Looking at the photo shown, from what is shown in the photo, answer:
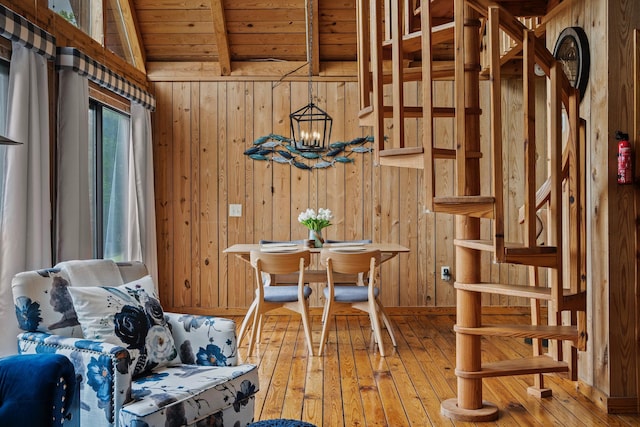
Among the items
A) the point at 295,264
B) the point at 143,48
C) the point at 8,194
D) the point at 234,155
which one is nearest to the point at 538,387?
the point at 295,264

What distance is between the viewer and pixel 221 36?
570 centimetres

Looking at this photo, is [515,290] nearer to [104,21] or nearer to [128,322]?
[128,322]

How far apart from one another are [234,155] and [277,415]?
11.4 ft

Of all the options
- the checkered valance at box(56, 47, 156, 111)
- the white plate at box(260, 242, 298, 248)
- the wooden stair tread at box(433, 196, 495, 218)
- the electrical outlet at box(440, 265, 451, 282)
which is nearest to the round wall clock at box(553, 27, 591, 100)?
the wooden stair tread at box(433, 196, 495, 218)

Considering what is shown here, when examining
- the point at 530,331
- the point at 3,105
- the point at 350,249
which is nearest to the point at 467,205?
the point at 530,331

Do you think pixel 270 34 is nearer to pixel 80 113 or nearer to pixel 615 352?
pixel 80 113

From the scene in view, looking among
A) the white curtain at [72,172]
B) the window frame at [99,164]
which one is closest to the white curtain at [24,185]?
the white curtain at [72,172]

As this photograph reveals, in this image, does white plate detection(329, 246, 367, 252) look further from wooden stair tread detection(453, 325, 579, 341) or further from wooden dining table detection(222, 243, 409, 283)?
wooden stair tread detection(453, 325, 579, 341)

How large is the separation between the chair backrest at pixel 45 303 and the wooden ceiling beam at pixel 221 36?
11.5 ft

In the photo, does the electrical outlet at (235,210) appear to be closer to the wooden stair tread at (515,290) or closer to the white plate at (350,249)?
the white plate at (350,249)

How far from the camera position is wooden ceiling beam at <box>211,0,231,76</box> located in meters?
5.48

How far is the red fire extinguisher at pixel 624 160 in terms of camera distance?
10.4ft

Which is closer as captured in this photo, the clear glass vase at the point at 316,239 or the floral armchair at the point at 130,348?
the floral armchair at the point at 130,348

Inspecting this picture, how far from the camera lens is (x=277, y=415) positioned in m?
3.14
